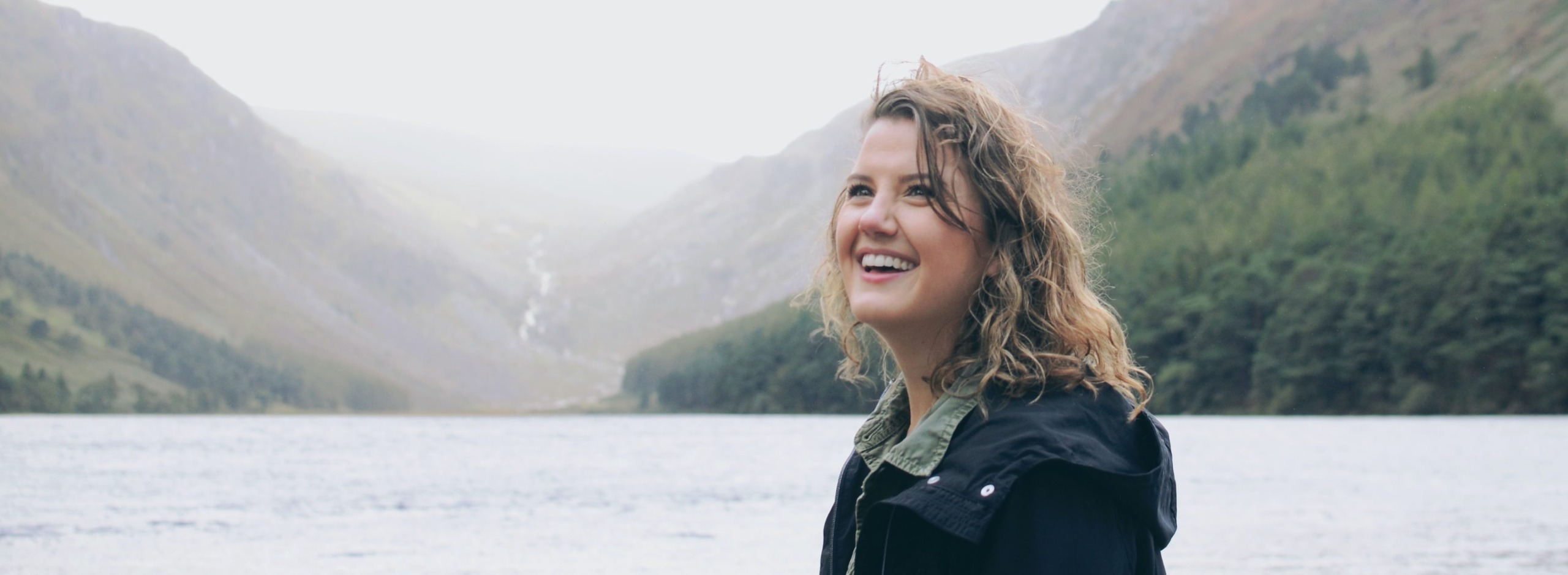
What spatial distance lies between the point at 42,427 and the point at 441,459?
7828cm

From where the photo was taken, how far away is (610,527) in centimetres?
3234

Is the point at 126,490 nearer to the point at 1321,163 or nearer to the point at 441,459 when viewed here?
the point at 441,459

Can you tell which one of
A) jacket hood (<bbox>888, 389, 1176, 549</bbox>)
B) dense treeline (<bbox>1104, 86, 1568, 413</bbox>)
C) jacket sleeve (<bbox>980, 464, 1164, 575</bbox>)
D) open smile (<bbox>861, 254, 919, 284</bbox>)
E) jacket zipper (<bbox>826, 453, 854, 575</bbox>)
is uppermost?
open smile (<bbox>861, 254, 919, 284</bbox>)

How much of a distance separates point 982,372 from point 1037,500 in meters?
0.39

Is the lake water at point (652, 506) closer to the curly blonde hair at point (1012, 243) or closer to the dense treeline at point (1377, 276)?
the dense treeline at point (1377, 276)

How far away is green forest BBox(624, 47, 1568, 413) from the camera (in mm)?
90625

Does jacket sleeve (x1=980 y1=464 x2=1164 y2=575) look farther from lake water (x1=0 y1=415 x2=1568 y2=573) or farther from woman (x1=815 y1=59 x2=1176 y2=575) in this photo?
lake water (x1=0 y1=415 x2=1568 y2=573)

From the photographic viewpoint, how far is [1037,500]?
8.01 ft

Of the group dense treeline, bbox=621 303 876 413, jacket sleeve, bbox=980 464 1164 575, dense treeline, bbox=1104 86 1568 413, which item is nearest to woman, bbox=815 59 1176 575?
jacket sleeve, bbox=980 464 1164 575

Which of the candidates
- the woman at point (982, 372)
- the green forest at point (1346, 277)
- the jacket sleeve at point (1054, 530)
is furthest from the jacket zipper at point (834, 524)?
the green forest at point (1346, 277)

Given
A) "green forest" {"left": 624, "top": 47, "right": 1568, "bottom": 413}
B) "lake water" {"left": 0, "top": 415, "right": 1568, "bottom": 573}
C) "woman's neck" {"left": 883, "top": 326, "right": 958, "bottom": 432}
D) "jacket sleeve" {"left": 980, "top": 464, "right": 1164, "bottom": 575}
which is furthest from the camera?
"green forest" {"left": 624, "top": 47, "right": 1568, "bottom": 413}

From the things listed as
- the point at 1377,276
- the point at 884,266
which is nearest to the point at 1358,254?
the point at 1377,276

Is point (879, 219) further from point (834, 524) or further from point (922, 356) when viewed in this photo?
point (834, 524)

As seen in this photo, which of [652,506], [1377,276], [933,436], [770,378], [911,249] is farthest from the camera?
[770,378]
